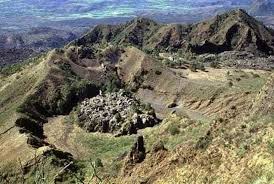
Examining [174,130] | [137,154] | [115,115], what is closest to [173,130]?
[174,130]

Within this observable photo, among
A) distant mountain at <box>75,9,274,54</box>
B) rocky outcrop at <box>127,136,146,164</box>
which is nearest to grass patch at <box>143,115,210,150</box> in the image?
rocky outcrop at <box>127,136,146,164</box>

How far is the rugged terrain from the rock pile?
0.45 ft

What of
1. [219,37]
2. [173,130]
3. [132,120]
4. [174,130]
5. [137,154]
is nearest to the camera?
[137,154]

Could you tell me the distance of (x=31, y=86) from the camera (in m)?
94.6

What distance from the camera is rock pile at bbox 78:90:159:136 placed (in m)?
75.3

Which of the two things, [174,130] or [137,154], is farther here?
[174,130]

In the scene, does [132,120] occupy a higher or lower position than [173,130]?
lower

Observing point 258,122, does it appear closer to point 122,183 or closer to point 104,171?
point 122,183

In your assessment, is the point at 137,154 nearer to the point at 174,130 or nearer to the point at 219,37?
the point at 174,130

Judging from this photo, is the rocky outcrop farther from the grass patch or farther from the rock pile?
the rock pile

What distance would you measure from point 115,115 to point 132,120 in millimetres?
4576

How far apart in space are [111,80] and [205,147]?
2543 inches

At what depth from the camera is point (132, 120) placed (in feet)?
247

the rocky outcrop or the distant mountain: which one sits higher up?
the rocky outcrop
